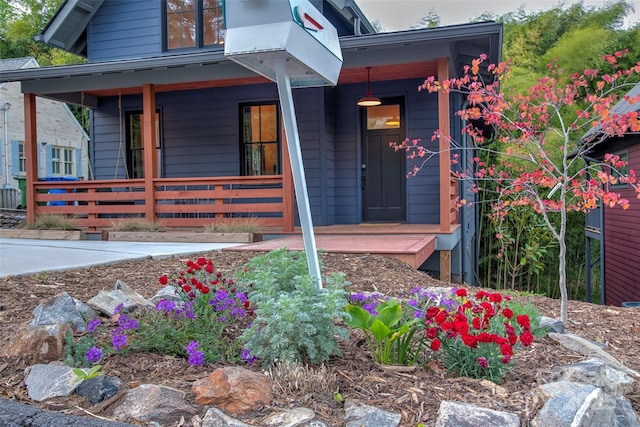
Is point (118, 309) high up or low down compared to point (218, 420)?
up

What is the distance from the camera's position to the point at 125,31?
1051 cm

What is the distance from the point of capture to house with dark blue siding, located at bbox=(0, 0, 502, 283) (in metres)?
8.09

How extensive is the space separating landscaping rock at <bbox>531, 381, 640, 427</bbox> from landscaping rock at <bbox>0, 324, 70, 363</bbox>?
6.98ft

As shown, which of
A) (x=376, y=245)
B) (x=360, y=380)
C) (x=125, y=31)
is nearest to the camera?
(x=360, y=380)

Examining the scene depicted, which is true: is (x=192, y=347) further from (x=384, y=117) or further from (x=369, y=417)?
(x=384, y=117)

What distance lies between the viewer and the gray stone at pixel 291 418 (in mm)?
2039

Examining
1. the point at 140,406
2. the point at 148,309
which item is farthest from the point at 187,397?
the point at 148,309

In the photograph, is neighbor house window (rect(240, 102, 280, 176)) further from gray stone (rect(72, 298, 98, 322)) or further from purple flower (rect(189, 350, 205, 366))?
purple flower (rect(189, 350, 205, 366))

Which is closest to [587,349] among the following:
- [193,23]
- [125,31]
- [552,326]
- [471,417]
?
[552,326]

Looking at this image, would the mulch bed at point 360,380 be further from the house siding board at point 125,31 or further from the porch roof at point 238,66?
the house siding board at point 125,31

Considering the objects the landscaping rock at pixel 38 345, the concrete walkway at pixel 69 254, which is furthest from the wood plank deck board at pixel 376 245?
the landscaping rock at pixel 38 345

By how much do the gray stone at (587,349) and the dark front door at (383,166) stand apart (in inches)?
246

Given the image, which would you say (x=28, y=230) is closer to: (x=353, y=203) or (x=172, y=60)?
(x=172, y=60)

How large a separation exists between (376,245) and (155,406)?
14.4 feet
